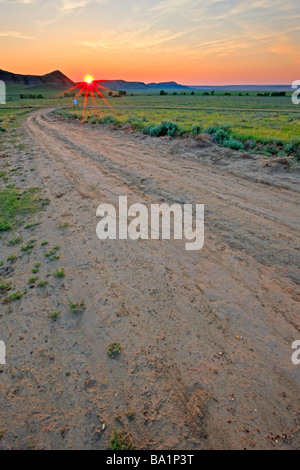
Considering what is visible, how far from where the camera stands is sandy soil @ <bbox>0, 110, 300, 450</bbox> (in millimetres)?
2814

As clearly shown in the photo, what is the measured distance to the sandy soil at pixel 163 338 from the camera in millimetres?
2814

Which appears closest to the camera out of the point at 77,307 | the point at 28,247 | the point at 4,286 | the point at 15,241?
the point at 77,307

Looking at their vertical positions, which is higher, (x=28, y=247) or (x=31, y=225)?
(x=31, y=225)

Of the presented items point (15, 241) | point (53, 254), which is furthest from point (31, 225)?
point (53, 254)

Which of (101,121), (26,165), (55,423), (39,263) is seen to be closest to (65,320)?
(55,423)

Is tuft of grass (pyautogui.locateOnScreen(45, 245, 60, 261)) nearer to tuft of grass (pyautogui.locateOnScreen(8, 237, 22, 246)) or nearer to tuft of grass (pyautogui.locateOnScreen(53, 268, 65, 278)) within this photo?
tuft of grass (pyautogui.locateOnScreen(53, 268, 65, 278))

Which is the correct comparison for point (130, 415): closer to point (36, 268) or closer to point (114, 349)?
point (114, 349)

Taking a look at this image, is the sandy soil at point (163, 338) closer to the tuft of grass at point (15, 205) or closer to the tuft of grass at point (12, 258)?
the tuft of grass at point (12, 258)

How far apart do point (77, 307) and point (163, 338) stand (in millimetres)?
1486

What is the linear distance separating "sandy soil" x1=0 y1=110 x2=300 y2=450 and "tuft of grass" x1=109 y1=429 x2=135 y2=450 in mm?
68

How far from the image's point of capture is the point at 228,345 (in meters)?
3.54

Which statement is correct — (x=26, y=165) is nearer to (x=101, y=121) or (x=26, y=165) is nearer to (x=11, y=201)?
(x=11, y=201)

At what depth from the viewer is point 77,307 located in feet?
14.0
